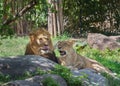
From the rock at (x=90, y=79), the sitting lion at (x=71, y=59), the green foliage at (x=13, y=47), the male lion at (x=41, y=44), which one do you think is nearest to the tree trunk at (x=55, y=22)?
the green foliage at (x=13, y=47)

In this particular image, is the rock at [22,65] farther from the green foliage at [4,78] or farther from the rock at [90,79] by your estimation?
the rock at [90,79]

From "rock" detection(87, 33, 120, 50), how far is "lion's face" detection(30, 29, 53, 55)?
5.30 m

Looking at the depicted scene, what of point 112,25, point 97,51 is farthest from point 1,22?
point 112,25

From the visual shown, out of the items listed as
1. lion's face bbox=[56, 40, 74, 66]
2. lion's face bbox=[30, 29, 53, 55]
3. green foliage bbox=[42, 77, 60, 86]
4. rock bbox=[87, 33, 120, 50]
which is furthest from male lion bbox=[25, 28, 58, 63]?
rock bbox=[87, 33, 120, 50]

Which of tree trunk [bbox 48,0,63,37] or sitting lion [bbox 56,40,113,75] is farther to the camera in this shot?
tree trunk [bbox 48,0,63,37]

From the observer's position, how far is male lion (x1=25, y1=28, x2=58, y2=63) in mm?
7137

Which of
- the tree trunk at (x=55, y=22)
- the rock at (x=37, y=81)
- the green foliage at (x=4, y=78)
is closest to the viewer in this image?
the rock at (x=37, y=81)

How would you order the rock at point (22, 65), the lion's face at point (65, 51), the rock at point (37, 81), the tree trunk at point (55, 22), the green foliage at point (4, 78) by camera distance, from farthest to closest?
the tree trunk at point (55, 22), the lion's face at point (65, 51), the rock at point (22, 65), the green foliage at point (4, 78), the rock at point (37, 81)

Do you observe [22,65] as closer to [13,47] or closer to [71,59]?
[71,59]

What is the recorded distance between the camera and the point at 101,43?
41.2ft

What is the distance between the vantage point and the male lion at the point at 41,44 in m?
7.14

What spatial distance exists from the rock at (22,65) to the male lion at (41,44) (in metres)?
Result: 0.45

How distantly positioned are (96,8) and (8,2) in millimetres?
12865

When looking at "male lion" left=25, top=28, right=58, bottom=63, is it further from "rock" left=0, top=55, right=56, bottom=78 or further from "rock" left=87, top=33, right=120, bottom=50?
"rock" left=87, top=33, right=120, bottom=50
